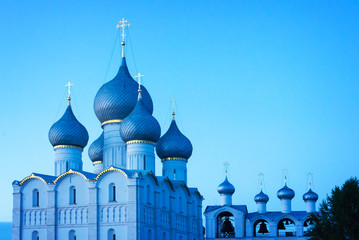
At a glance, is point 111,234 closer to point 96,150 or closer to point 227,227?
point 96,150

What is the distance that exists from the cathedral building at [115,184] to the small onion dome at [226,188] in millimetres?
7766

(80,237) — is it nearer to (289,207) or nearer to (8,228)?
(8,228)

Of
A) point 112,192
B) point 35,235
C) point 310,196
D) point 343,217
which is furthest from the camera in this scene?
point 310,196

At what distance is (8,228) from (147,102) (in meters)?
16.4

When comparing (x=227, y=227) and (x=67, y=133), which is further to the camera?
(x=227, y=227)

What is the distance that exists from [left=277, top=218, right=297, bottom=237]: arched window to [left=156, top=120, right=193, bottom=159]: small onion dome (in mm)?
13986

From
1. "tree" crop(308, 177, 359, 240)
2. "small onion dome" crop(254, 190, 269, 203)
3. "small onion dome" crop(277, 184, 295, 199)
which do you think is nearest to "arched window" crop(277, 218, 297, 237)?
"small onion dome" crop(277, 184, 295, 199)

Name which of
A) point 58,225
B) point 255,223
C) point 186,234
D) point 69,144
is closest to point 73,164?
point 69,144

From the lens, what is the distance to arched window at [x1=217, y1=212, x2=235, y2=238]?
193 feet

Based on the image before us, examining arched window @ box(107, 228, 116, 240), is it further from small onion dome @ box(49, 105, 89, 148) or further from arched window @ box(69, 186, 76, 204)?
small onion dome @ box(49, 105, 89, 148)

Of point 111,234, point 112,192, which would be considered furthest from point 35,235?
point 112,192

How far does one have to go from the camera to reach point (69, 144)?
4569cm

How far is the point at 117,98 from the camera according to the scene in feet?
150

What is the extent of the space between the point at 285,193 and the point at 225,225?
19.9ft
